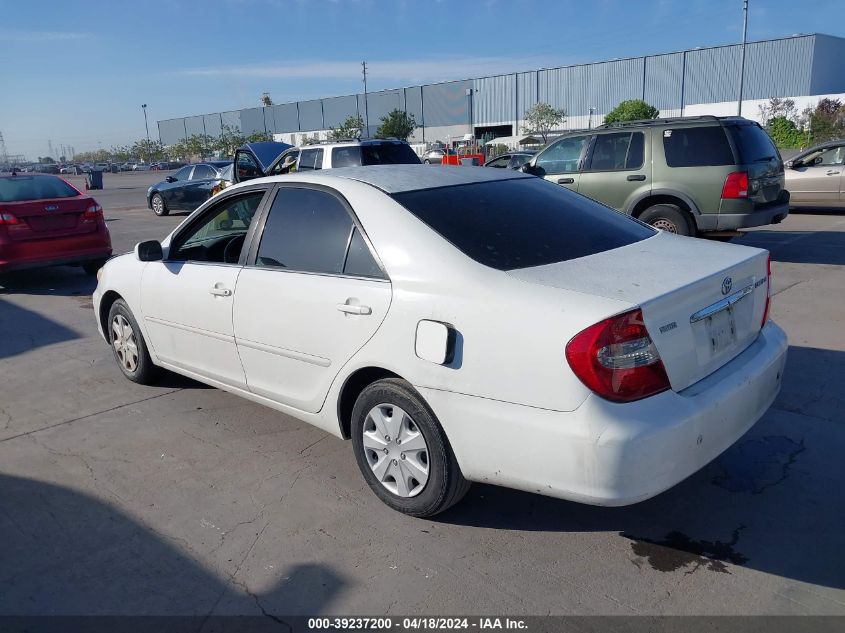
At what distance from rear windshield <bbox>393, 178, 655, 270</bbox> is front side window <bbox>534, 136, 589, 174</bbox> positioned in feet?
21.7

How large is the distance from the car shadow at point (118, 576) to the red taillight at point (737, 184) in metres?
7.76

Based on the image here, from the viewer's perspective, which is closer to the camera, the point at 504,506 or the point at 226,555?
the point at 226,555

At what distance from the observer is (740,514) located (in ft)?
11.1

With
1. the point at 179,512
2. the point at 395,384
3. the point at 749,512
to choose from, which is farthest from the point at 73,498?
the point at 749,512

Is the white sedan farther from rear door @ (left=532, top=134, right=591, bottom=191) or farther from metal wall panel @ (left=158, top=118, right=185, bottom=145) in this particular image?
metal wall panel @ (left=158, top=118, right=185, bottom=145)

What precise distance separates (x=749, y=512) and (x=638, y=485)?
1.08 m

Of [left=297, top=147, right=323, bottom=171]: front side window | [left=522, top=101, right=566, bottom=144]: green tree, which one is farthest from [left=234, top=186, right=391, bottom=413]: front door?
[left=522, top=101, right=566, bottom=144]: green tree

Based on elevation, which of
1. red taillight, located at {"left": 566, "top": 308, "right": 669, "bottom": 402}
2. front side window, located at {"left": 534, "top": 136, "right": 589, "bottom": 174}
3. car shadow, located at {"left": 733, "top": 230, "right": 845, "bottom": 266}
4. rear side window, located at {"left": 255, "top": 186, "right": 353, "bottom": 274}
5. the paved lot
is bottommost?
the paved lot

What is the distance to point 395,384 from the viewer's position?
3.26 m

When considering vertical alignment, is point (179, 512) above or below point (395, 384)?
below

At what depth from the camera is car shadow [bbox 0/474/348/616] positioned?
2.86 meters

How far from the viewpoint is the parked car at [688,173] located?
8930mm

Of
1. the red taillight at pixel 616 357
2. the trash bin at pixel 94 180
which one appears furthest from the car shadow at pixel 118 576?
the trash bin at pixel 94 180

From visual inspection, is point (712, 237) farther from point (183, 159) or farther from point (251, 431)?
point (183, 159)
